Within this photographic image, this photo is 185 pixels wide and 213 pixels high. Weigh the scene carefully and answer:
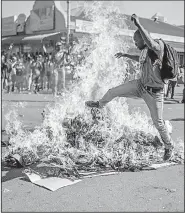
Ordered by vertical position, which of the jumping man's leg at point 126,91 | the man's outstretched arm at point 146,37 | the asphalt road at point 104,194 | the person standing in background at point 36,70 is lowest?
the asphalt road at point 104,194

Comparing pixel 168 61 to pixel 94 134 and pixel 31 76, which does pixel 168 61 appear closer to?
pixel 94 134

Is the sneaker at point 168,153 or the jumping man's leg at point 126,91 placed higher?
the jumping man's leg at point 126,91

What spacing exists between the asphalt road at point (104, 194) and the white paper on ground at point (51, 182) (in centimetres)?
6

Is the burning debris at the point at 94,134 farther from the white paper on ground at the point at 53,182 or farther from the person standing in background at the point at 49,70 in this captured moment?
the person standing in background at the point at 49,70

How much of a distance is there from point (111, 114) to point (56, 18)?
2248 cm

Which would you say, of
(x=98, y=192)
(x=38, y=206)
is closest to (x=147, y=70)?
(x=98, y=192)

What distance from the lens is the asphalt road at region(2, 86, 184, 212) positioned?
3.29m

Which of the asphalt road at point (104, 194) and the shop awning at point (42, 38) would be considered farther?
the shop awning at point (42, 38)

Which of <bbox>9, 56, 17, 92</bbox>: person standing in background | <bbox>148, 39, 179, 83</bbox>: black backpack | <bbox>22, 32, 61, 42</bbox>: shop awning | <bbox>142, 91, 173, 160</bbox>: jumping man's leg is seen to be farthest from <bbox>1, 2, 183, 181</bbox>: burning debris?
<bbox>22, 32, 61, 42</bbox>: shop awning

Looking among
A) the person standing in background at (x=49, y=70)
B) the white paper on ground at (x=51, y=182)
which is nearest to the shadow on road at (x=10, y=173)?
the white paper on ground at (x=51, y=182)

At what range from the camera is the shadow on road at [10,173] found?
409 cm

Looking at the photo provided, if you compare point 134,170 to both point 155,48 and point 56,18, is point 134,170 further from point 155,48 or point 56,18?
point 56,18

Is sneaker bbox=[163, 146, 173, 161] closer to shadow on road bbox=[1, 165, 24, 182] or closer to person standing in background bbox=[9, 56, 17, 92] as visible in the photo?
shadow on road bbox=[1, 165, 24, 182]

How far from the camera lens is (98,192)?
3646 millimetres
